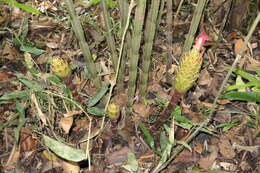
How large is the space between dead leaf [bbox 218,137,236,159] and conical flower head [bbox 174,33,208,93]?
0.46 meters

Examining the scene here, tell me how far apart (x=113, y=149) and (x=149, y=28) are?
0.51 meters

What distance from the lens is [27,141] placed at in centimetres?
117

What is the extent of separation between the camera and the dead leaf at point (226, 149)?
3.88 ft

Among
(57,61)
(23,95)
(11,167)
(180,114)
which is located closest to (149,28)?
(57,61)

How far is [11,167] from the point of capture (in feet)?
3.71

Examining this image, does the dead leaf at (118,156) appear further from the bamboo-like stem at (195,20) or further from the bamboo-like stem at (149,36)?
the bamboo-like stem at (195,20)

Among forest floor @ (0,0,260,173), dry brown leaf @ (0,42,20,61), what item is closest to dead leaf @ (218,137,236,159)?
forest floor @ (0,0,260,173)

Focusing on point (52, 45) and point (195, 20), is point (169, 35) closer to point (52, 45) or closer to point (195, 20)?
point (195, 20)

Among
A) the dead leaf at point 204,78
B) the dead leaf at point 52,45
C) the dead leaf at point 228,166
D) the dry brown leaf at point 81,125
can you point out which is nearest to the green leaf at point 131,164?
the dry brown leaf at point 81,125

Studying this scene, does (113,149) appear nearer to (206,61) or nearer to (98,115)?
(98,115)

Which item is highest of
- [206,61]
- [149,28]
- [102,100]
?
[149,28]

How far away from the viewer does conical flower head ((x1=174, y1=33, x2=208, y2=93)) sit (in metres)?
0.76

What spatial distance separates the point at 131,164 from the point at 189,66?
481 mm

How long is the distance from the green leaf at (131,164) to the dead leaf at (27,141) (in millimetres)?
380
